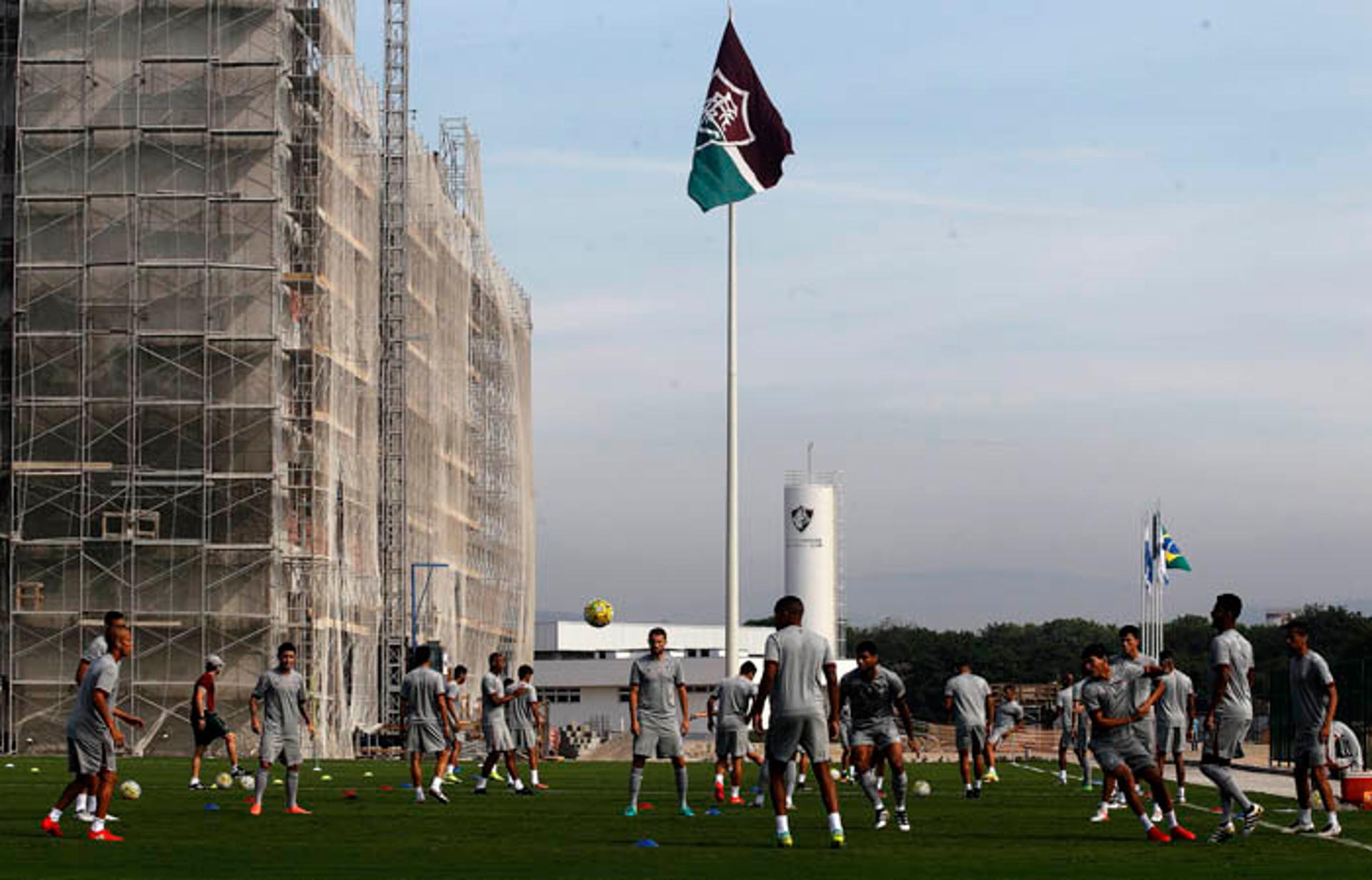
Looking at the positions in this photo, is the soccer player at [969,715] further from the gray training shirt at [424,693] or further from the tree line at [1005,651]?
the tree line at [1005,651]

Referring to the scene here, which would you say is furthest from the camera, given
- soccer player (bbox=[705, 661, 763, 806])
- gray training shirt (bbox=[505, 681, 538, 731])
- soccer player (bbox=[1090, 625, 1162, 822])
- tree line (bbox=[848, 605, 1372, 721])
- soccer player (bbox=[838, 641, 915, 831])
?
tree line (bbox=[848, 605, 1372, 721])

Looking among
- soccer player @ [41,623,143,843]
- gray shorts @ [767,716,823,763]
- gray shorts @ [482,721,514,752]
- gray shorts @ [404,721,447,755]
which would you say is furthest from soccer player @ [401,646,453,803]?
gray shorts @ [767,716,823,763]

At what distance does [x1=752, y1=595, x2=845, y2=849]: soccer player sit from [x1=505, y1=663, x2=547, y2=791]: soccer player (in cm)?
1355

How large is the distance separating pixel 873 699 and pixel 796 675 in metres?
5.27

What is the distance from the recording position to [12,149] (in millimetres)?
57594

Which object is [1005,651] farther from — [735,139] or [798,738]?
[798,738]

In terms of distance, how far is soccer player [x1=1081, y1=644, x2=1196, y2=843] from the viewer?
1900 cm

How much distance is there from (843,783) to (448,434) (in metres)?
44.1

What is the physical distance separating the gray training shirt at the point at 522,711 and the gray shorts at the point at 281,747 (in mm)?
8165

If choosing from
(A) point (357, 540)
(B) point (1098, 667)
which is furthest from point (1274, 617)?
(B) point (1098, 667)

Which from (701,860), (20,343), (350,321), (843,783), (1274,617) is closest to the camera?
(701,860)

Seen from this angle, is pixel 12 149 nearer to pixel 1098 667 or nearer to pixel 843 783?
pixel 843 783

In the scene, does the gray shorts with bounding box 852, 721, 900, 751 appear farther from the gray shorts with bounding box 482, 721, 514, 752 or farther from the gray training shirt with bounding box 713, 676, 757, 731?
the gray shorts with bounding box 482, 721, 514, 752

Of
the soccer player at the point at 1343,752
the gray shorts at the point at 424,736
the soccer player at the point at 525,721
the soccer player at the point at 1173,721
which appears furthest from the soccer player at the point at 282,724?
the soccer player at the point at 1343,752
